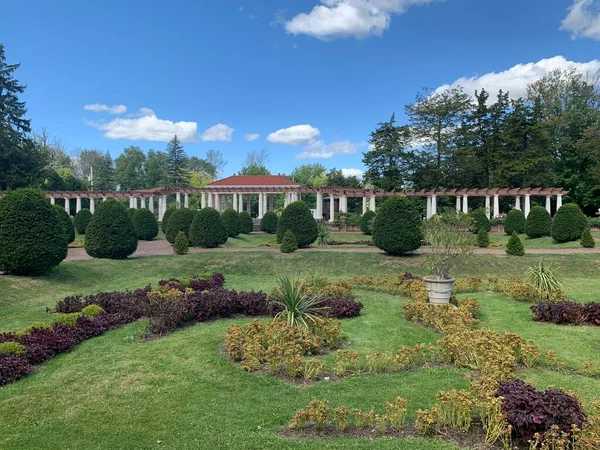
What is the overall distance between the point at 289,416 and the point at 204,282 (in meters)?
7.07

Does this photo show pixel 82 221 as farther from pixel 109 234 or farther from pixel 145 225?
pixel 109 234

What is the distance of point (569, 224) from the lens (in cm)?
2086

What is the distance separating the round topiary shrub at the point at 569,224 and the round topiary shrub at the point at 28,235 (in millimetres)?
20941

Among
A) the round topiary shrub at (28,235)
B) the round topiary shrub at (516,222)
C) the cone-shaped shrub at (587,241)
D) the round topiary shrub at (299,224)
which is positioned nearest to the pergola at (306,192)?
the round topiary shrub at (516,222)

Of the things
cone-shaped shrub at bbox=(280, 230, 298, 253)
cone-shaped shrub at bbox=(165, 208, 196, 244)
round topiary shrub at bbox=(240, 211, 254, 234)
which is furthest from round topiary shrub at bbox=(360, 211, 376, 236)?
cone-shaped shrub at bbox=(280, 230, 298, 253)

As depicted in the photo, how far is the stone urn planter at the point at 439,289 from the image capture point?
27.1 ft

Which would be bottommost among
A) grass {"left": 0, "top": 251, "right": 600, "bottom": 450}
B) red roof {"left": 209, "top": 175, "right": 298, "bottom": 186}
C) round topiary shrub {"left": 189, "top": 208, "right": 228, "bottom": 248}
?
grass {"left": 0, "top": 251, "right": 600, "bottom": 450}

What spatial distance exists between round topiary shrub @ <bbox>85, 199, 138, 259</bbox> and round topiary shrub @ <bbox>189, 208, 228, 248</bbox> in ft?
16.3

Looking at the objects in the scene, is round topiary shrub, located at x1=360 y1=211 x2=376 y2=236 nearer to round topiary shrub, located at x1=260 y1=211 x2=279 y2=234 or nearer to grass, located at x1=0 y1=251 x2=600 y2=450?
round topiary shrub, located at x1=260 y1=211 x2=279 y2=234

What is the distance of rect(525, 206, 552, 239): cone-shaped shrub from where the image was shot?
77.6 ft

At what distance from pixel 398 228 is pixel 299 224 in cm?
428

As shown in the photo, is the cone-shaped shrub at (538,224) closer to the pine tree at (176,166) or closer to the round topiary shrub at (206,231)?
the round topiary shrub at (206,231)

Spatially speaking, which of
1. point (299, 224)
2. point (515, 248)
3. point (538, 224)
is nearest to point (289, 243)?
point (299, 224)

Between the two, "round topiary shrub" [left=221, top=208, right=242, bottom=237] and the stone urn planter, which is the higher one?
"round topiary shrub" [left=221, top=208, right=242, bottom=237]
